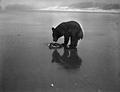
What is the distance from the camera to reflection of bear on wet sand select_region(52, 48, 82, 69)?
227cm

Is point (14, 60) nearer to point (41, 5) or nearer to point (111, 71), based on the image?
point (111, 71)

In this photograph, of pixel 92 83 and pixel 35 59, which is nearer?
pixel 92 83

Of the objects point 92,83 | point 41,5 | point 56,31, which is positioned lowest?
point 92,83

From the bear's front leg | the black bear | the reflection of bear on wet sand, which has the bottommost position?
the reflection of bear on wet sand

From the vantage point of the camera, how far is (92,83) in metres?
1.81

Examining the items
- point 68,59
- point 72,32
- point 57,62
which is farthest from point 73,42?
point 57,62

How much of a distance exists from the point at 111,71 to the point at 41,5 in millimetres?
2428

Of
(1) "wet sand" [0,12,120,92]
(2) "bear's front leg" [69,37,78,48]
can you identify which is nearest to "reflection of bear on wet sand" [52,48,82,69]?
(1) "wet sand" [0,12,120,92]

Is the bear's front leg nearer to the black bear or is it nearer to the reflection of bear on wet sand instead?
the black bear

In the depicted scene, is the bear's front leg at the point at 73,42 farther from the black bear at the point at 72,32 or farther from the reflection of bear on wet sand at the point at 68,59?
the reflection of bear on wet sand at the point at 68,59

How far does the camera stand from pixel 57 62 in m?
2.37

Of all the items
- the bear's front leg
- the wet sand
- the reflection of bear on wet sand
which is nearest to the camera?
the wet sand

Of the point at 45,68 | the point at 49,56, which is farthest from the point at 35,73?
the point at 49,56

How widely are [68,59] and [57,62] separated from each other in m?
0.15
